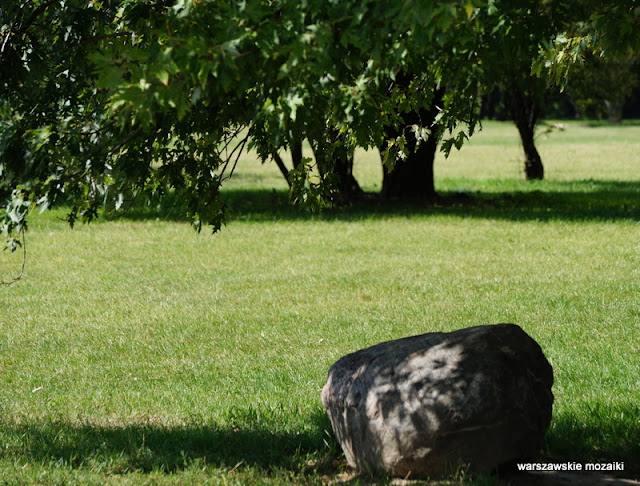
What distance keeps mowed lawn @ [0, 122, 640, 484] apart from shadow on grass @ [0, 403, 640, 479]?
0.05 ft

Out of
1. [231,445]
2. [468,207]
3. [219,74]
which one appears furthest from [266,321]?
[468,207]

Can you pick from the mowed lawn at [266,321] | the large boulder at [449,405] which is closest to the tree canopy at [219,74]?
the large boulder at [449,405]

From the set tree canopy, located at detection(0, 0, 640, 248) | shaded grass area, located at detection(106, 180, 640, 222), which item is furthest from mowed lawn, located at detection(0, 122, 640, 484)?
tree canopy, located at detection(0, 0, 640, 248)

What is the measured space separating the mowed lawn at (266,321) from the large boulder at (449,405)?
0.59 meters

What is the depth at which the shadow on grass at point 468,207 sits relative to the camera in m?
17.5

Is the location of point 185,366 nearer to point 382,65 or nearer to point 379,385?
point 379,385

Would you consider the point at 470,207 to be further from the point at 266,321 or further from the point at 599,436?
the point at 599,436

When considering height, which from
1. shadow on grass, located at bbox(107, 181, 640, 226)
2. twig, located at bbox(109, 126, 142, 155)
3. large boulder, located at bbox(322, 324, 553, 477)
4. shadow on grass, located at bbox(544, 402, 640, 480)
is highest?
twig, located at bbox(109, 126, 142, 155)

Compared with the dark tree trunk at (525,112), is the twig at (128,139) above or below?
below

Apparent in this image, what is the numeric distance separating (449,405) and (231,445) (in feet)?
5.52

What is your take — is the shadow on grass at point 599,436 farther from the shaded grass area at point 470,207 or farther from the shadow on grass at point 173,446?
the shaded grass area at point 470,207

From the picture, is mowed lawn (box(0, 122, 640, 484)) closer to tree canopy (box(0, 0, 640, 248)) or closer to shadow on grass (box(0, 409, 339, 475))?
shadow on grass (box(0, 409, 339, 475))

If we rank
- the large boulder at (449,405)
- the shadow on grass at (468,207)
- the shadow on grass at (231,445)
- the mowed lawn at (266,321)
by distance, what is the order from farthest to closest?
the shadow on grass at (468,207)
the mowed lawn at (266,321)
the shadow on grass at (231,445)
the large boulder at (449,405)

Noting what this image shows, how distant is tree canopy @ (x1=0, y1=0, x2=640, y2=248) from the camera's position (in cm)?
339
